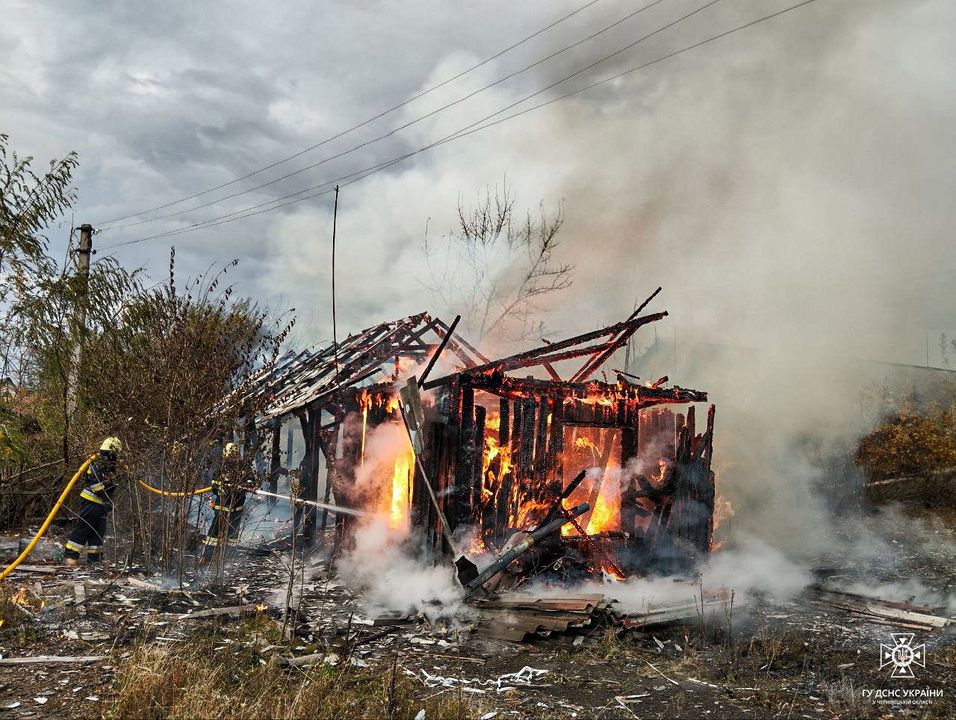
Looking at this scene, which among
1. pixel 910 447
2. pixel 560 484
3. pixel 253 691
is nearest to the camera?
pixel 253 691

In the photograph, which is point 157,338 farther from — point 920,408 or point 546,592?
point 920,408

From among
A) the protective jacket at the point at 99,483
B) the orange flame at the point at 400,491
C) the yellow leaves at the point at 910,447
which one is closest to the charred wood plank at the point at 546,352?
the orange flame at the point at 400,491

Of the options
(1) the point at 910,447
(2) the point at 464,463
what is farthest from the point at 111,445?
(1) the point at 910,447

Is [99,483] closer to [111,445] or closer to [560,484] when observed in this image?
[111,445]

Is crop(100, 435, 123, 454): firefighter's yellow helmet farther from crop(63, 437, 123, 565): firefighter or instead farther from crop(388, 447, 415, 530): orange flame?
crop(388, 447, 415, 530): orange flame

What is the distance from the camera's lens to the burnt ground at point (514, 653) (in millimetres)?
5496

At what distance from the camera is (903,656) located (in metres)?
6.89

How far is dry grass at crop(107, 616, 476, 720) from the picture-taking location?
460 centimetres

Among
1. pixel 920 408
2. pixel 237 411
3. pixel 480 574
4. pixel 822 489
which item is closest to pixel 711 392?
pixel 822 489

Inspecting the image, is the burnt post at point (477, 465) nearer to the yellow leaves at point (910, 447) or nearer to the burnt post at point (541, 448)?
the burnt post at point (541, 448)

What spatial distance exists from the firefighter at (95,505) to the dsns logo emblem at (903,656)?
33.5ft

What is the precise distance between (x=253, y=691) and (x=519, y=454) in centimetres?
531

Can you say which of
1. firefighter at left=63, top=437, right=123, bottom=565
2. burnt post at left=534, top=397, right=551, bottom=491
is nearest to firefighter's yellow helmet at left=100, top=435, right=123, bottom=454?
firefighter at left=63, top=437, right=123, bottom=565

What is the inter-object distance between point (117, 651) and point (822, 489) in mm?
18779
